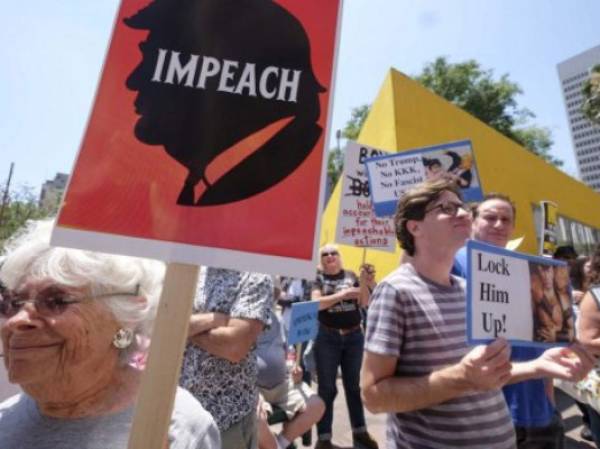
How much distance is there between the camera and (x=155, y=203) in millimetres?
891

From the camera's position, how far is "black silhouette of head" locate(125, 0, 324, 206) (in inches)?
36.6

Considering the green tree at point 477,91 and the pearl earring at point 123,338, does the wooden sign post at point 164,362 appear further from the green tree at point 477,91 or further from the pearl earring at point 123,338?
the green tree at point 477,91

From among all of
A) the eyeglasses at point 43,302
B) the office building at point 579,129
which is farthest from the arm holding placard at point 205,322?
the office building at point 579,129

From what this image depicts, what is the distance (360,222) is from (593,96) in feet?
65.5

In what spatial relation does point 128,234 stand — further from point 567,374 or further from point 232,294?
point 567,374

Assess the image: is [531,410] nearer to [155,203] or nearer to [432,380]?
[432,380]

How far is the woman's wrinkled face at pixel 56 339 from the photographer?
1.02m

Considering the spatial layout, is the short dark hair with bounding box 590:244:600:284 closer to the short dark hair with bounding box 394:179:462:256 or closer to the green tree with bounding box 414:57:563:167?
the short dark hair with bounding box 394:179:462:256

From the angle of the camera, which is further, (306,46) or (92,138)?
(306,46)

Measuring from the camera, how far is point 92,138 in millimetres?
906

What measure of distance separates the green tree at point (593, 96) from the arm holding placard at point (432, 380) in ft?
71.0

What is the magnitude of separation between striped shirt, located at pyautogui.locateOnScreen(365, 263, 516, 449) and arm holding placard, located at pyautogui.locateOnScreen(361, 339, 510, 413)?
59 mm

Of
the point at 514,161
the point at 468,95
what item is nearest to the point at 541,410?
the point at 514,161

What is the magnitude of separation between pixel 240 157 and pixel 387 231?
3.03 meters
